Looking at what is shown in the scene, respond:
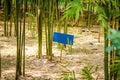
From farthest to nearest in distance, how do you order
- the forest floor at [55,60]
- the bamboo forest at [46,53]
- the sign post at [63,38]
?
the sign post at [63,38]
the forest floor at [55,60]
the bamboo forest at [46,53]

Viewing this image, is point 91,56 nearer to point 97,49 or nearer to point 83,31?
point 97,49

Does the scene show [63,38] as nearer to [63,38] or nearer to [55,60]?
[63,38]

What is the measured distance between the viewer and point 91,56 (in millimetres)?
4367

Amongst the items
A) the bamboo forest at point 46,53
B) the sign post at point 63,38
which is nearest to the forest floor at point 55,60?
the bamboo forest at point 46,53

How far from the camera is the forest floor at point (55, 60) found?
3.30 m

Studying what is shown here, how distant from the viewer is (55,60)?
13.1ft

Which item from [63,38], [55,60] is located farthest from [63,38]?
[55,60]

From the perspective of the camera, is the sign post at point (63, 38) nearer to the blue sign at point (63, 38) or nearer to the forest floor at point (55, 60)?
the blue sign at point (63, 38)

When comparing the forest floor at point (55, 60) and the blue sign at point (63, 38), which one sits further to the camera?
the blue sign at point (63, 38)

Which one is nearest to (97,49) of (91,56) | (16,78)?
(91,56)

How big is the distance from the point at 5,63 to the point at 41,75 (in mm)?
740

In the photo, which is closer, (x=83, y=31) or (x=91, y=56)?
(x=91, y=56)

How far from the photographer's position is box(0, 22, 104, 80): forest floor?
330 centimetres

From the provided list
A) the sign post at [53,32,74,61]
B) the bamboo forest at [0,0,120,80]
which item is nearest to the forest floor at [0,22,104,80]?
the bamboo forest at [0,0,120,80]
